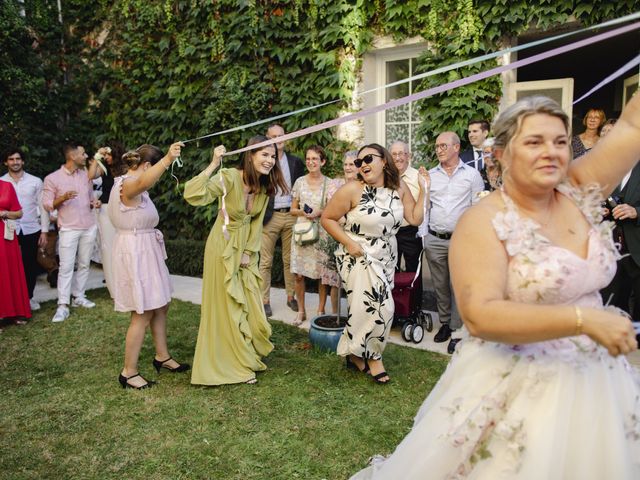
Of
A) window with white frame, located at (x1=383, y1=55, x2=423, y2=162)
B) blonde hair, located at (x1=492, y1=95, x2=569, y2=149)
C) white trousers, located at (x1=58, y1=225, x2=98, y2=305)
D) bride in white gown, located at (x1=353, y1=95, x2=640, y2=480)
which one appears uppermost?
window with white frame, located at (x1=383, y1=55, x2=423, y2=162)

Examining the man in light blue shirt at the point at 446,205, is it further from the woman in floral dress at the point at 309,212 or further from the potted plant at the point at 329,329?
the woman in floral dress at the point at 309,212

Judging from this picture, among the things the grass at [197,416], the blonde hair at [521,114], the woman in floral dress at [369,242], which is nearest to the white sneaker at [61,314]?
the grass at [197,416]

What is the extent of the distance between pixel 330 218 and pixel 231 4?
5.94m

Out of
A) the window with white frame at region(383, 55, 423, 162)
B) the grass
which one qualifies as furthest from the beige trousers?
the window with white frame at region(383, 55, 423, 162)

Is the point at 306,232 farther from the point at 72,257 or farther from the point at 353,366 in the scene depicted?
the point at 72,257

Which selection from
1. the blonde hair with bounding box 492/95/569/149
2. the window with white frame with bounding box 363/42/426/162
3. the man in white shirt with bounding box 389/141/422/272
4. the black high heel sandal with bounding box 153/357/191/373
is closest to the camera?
the blonde hair with bounding box 492/95/569/149

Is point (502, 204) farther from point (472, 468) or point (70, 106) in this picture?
point (70, 106)

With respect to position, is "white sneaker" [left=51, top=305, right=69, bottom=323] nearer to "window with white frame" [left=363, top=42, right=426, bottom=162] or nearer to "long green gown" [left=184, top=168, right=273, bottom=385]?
"long green gown" [left=184, top=168, right=273, bottom=385]

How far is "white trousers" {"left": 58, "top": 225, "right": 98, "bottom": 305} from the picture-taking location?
6832mm

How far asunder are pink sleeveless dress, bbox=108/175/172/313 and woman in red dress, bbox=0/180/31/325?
102 inches

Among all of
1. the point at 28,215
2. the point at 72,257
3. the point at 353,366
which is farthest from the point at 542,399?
the point at 28,215

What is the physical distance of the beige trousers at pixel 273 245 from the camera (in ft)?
22.3

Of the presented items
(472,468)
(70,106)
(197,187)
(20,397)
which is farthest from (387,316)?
(70,106)

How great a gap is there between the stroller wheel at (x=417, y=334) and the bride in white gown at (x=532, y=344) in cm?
353
